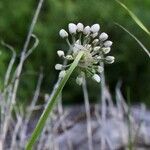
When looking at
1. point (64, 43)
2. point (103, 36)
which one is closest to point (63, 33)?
point (103, 36)

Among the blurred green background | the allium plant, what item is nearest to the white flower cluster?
the allium plant

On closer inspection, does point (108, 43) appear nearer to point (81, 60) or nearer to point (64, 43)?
point (81, 60)

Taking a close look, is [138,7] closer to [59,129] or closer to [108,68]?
[108,68]

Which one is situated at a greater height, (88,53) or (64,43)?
(64,43)

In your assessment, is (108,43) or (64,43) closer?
(108,43)

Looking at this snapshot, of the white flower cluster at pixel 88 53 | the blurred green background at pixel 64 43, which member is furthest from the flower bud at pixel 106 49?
the blurred green background at pixel 64 43

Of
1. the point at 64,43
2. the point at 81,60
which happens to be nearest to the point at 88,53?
the point at 81,60

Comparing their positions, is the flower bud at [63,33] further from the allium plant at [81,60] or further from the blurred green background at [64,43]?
the blurred green background at [64,43]

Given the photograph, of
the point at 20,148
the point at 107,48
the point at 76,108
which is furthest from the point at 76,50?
the point at 76,108
